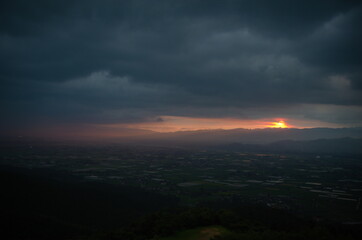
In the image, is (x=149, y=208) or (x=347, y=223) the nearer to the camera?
(x=347, y=223)

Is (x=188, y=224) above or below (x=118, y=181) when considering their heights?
above

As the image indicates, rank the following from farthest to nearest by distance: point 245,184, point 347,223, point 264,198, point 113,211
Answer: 1. point 245,184
2. point 264,198
3. point 113,211
4. point 347,223

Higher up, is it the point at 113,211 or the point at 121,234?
the point at 121,234

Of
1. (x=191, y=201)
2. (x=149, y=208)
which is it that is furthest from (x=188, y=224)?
(x=191, y=201)

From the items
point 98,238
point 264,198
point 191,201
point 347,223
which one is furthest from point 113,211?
point 347,223

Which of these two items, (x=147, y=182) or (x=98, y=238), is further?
(x=147, y=182)

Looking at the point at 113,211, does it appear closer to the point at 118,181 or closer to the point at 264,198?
the point at 118,181

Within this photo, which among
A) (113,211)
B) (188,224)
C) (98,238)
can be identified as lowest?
(113,211)

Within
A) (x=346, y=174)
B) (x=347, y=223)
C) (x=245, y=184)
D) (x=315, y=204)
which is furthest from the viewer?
(x=346, y=174)

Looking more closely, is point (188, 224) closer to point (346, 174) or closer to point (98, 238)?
point (98, 238)
